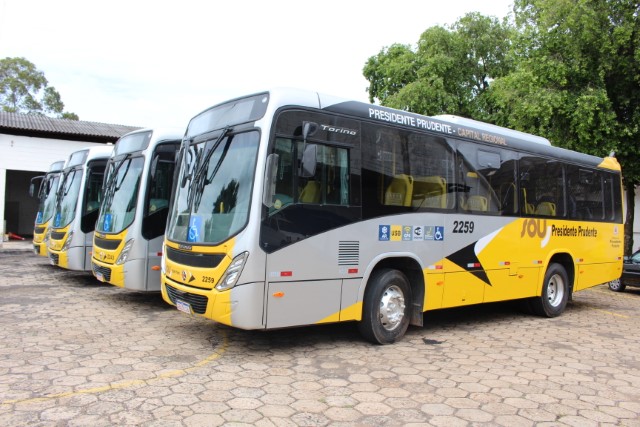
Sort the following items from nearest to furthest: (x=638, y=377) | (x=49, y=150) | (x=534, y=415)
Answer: (x=534, y=415)
(x=638, y=377)
(x=49, y=150)

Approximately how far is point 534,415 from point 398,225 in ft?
9.64

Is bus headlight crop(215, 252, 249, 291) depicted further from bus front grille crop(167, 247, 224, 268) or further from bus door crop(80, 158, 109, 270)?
bus door crop(80, 158, 109, 270)

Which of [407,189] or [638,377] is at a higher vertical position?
[407,189]

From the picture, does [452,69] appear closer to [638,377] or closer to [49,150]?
[49,150]

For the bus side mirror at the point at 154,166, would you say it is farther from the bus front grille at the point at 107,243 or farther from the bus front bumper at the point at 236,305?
the bus front bumper at the point at 236,305

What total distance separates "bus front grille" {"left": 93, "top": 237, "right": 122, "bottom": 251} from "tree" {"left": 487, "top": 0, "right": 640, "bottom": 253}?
12.0 meters

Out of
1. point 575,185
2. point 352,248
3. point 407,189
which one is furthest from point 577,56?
point 352,248

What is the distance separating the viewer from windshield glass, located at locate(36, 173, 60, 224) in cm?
1323

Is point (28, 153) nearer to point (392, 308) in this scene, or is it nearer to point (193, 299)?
point (193, 299)

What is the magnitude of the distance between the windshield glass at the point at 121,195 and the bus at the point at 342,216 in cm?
232

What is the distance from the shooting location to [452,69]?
85.6ft

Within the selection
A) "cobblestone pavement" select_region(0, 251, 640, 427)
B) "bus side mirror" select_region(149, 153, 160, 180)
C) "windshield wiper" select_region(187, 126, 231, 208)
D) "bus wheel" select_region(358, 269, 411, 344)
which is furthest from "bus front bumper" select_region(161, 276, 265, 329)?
"bus side mirror" select_region(149, 153, 160, 180)

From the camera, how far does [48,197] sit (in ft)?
45.1

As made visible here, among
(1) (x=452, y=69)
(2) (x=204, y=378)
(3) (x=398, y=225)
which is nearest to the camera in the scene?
(2) (x=204, y=378)
